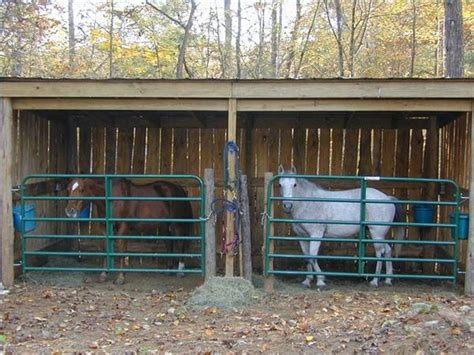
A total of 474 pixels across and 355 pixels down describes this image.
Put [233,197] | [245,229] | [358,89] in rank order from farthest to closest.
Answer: [245,229], [233,197], [358,89]

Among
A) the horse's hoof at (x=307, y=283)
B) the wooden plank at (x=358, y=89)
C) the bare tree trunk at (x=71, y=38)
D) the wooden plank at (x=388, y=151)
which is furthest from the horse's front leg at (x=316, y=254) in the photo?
the bare tree trunk at (x=71, y=38)

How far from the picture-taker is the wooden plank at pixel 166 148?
884cm

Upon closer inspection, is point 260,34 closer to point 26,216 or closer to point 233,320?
point 26,216

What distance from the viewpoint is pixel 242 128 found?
8.64 m

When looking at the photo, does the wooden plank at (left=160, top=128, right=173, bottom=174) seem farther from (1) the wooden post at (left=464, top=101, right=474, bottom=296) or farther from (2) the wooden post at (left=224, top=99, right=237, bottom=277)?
(1) the wooden post at (left=464, top=101, right=474, bottom=296)

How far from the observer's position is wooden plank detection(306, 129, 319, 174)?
8680 mm

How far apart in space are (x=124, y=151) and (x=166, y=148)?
2.41ft

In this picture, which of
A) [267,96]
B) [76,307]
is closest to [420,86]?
[267,96]

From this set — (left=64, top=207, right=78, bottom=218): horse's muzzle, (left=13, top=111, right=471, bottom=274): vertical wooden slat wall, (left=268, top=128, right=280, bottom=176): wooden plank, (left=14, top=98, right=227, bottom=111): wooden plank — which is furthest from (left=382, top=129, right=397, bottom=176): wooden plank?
(left=64, top=207, right=78, bottom=218): horse's muzzle

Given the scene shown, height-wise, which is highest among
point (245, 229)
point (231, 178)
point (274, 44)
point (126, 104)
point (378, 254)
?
point (274, 44)

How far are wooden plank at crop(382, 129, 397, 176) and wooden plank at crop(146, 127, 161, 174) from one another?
385 cm

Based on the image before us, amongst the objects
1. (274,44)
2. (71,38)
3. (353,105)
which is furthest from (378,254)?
(71,38)

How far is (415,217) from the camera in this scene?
7.78 meters

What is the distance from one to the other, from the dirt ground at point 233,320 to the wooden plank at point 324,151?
2358mm
